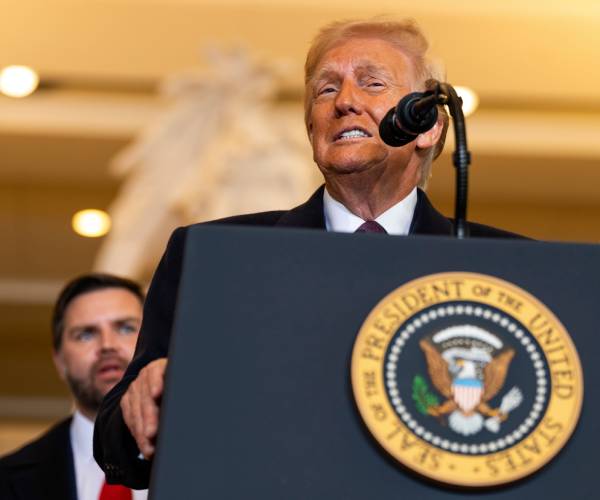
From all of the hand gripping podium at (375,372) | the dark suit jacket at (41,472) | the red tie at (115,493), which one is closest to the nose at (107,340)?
the dark suit jacket at (41,472)

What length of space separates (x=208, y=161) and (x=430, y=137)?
6.22m

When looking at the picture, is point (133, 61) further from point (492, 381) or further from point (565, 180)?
point (492, 381)

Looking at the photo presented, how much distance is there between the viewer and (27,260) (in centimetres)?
1130

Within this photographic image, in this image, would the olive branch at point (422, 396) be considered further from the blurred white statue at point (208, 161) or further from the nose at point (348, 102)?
the blurred white statue at point (208, 161)

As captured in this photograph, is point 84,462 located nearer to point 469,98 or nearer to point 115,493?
point 115,493

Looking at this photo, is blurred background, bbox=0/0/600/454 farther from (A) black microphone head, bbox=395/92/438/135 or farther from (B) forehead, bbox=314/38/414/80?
(A) black microphone head, bbox=395/92/438/135

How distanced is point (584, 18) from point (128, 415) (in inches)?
296

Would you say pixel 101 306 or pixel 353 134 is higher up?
pixel 101 306

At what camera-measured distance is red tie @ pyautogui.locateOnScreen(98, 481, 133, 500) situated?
2.81 metres

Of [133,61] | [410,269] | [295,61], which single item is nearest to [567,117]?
[295,61]

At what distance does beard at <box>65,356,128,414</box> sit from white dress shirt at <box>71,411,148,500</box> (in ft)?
0.30

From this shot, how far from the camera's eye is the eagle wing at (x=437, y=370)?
1.31 metres

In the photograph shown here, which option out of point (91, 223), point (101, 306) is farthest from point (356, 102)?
point (91, 223)

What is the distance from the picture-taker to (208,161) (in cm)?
823
